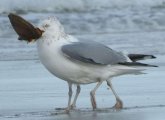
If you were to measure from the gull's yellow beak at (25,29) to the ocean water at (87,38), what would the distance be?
0.69 m

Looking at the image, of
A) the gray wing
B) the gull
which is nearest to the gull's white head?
the gull

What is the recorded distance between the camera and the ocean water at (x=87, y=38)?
23.2 feet

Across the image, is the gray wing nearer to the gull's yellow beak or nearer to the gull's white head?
the gull's white head

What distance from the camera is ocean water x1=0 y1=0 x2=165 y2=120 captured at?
7.07m

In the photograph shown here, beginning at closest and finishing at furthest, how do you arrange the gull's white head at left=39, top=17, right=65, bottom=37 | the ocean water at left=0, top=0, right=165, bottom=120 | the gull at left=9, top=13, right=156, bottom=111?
the gull at left=9, top=13, right=156, bottom=111 → the gull's white head at left=39, top=17, right=65, bottom=37 → the ocean water at left=0, top=0, right=165, bottom=120

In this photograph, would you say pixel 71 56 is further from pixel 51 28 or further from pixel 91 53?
pixel 51 28

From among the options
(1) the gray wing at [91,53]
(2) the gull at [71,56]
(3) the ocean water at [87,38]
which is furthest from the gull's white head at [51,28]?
(3) the ocean water at [87,38]

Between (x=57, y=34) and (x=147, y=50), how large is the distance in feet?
17.1

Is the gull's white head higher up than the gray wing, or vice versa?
the gull's white head

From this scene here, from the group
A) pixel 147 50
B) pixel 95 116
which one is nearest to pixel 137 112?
pixel 95 116

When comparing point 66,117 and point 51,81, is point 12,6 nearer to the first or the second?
point 51,81

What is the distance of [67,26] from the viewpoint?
16.1 meters

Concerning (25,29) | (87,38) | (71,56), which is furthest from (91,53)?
(87,38)

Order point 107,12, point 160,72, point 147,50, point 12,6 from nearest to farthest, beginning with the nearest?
point 160,72, point 147,50, point 107,12, point 12,6
